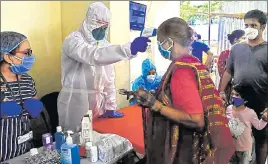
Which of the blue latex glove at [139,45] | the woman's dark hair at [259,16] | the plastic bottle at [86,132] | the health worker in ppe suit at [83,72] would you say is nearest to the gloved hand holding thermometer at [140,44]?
the blue latex glove at [139,45]

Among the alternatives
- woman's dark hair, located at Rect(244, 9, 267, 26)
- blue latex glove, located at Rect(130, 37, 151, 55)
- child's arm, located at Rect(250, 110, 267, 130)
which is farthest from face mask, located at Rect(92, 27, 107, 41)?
child's arm, located at Rect(250, 110, 267, 130)

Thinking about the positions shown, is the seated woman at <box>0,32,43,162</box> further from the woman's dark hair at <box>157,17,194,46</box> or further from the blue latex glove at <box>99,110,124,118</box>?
the blue latex glove at <box>99,110,124,118</box>

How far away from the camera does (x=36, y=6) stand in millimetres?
1719

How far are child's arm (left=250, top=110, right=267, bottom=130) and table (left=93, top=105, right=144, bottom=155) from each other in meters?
0.79

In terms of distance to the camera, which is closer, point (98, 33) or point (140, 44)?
point (140, 44)

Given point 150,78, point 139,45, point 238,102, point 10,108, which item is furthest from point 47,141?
point 238,102

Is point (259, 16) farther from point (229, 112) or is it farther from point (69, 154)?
point (69, 154)

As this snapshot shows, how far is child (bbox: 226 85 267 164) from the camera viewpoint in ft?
5.86

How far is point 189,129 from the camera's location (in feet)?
3.71

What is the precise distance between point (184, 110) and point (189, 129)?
0.39 ft

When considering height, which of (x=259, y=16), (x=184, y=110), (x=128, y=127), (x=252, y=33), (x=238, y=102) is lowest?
(x=128, y=127)

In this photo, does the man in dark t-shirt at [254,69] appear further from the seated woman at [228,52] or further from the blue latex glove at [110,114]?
the blue latex glove at [110,114]

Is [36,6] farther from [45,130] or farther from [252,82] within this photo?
[252,82]

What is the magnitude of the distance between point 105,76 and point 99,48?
381 millimetres
